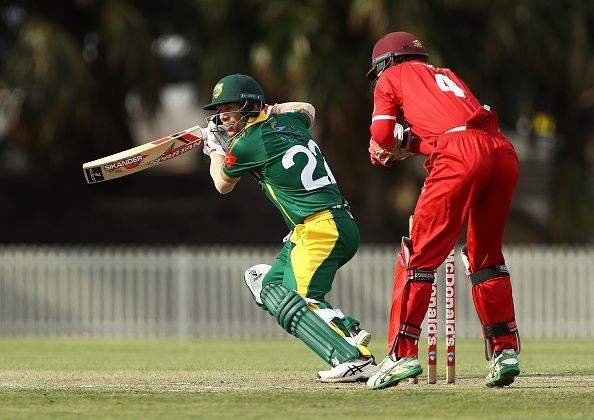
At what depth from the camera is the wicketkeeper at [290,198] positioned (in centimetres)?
692

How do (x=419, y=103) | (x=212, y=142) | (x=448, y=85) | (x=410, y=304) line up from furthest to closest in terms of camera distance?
(x=212, y=142)
(x=448, y=85)
(x=419, y=103)
(x=410, y=304)

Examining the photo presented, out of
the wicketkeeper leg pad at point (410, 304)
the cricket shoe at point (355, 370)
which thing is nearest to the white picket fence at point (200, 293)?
the cricket shoe at point (355, 370)

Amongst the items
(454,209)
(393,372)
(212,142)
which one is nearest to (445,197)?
(454,209)

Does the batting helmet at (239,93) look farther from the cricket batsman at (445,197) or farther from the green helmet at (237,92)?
the cricket batsman at (445,197)

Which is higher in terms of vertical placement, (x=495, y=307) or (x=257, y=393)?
(x=495, y=307)

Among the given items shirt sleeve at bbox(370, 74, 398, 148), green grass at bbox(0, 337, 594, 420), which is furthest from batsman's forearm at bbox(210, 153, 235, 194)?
green grass at bbox(0, 337, 594, 420)

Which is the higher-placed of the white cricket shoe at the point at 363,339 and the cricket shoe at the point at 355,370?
the white cricket shoe at the point at 363,339

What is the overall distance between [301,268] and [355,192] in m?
16.7

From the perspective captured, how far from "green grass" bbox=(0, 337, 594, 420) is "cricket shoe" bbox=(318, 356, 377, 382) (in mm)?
53

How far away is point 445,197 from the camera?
6406 mm

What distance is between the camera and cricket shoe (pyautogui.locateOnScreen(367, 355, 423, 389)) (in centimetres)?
642

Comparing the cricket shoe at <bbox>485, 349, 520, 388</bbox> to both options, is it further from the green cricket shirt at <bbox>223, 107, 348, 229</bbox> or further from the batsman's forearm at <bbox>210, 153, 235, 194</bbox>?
the batsman's forearm at <bbox>210, 153, 235, 194</bbox>

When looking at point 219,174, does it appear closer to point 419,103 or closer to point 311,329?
point 311,329

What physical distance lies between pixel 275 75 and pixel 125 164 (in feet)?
39.3
